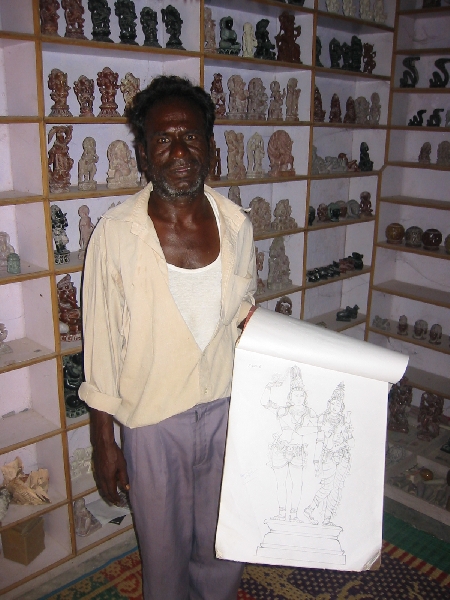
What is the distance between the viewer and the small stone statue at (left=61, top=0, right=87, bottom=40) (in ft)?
8.04

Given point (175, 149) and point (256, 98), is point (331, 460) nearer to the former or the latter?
point (175, 149)

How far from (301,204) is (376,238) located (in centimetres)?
100

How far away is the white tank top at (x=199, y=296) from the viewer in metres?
1.67

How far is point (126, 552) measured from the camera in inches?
111

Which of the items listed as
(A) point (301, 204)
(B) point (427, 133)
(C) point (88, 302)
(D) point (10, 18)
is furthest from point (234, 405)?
(B) point (427, 133)

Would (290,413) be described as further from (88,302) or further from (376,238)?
(376,238)

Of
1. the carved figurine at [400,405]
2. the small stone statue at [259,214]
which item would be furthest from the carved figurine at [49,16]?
the carved figurine at [400,405]

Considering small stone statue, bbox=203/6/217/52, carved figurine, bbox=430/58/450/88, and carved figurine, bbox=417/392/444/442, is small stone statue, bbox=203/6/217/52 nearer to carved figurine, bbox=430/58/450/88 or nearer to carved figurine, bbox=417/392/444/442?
carved figurine, bbox=430/58/450/88

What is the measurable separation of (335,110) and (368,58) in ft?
1.63

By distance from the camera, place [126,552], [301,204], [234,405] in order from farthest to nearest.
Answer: [301,204]
[126,552]
[234,405]

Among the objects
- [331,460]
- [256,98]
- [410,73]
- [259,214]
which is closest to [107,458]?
[331,460]

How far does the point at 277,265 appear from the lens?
3623mm

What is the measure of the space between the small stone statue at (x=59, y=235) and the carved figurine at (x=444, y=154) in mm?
2634

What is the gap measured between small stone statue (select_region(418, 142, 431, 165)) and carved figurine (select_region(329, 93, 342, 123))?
660mm
